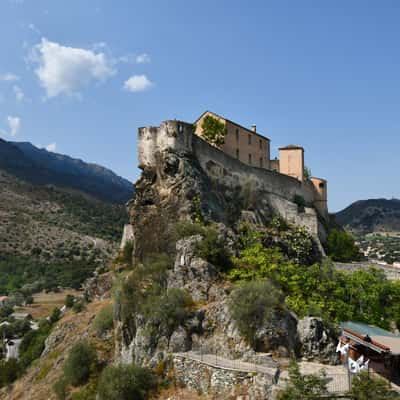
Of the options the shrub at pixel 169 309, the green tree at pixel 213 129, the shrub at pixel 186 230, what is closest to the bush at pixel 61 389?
the shrub at pixel 169 309

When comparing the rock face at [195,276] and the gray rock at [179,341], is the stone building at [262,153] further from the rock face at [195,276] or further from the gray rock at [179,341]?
the gray rock at [179,341]

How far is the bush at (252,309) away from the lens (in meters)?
17.8

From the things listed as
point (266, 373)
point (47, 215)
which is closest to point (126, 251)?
point (266, 373)

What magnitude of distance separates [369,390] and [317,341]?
454 centimetres

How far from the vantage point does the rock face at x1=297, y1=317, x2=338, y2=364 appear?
688 inches

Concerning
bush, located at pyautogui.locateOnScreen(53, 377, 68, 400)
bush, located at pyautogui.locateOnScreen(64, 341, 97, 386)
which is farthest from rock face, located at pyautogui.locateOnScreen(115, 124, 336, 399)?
bush, located at pyautogui.locateOnScreen(53, 377, 68, 400)

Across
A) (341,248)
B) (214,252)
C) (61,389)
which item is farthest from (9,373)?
(341,248)

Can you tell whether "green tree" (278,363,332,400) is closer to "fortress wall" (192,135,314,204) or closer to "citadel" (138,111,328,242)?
"citadel" (138,111,328,242)

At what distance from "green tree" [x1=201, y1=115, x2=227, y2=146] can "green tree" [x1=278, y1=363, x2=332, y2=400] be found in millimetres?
24072

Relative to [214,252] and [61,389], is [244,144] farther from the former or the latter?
[61,389]

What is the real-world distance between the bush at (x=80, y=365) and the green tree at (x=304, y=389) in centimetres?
1339

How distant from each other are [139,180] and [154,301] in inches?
457

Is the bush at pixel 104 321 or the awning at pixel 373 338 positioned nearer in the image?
the awning at pixel 373 338

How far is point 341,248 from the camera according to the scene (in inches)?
1465
